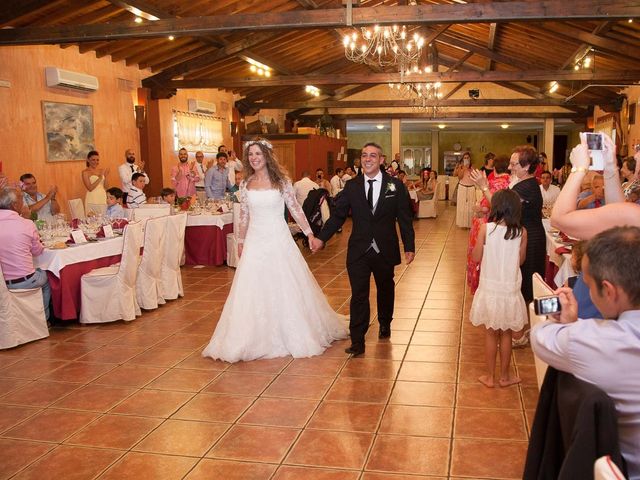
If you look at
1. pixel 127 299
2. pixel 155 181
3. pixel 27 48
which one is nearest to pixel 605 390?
pixel 127 299

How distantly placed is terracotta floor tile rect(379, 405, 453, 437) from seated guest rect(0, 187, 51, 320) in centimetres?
323

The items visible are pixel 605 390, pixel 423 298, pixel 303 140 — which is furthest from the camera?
pixel 303 140

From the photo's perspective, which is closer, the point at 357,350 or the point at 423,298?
the point at 357,350

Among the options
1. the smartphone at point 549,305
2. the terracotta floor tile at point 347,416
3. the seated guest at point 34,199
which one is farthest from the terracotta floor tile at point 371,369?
the seated guest at point 34,199

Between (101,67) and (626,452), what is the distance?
10.7m

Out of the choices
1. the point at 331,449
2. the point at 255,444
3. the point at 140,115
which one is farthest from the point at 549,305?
the point at 140,115

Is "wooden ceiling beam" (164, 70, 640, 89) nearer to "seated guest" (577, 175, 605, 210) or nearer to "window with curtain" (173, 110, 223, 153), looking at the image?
"window with curtain" (173, 110, 223, 153)

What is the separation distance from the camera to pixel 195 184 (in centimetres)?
1230

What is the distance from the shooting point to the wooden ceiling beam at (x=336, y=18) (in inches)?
272

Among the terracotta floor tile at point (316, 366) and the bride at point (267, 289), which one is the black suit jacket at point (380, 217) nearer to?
the bride at point (267, 289)

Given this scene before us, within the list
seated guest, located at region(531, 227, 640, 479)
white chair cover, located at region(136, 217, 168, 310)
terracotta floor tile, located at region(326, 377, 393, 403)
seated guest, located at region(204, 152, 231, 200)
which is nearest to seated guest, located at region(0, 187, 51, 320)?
white chair cover, located at region(136, 217, 168, 310)

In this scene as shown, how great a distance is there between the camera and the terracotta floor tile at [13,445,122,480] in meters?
2.98

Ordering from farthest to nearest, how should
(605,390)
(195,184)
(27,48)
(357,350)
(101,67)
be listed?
(195,184)
(101,67)
(27,48)
(357,350)
(605,390)

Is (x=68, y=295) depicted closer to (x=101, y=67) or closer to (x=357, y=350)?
(x=357, y=350)
